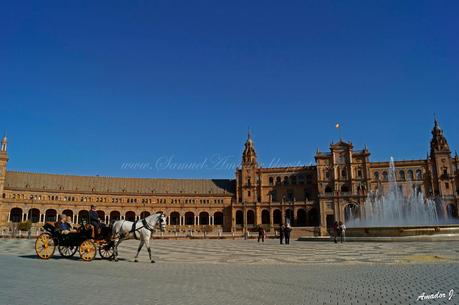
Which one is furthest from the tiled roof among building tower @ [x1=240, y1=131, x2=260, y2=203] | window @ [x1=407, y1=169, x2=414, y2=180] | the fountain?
window @ [x1=407, y1=169, x2=414, y2=180]

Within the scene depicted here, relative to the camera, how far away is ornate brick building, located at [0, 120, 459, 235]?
276 ft

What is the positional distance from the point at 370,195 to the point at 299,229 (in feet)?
88.3

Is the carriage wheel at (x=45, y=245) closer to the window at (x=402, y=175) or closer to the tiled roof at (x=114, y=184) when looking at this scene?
the tiled roof at (x=114, y=184)

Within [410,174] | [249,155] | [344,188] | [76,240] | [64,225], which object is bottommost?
[76,240]

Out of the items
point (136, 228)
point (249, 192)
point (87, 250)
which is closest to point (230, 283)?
point (136, 228)

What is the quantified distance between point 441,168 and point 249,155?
150ft

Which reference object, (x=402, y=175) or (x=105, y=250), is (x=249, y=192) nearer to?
(x=402, y=175)

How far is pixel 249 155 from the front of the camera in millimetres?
100250

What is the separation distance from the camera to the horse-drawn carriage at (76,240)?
16.5 m

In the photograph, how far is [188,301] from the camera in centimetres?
827

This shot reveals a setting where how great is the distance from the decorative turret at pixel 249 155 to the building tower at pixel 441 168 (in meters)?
42.3

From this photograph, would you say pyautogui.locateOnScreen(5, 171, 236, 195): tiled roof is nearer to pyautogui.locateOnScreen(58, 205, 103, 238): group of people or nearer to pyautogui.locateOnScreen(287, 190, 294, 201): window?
pyautogui.locateOnScreen(287, 190, 294, 201): window

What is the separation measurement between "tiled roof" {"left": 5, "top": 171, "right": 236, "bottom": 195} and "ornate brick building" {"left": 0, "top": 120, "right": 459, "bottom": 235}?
0.22 meters

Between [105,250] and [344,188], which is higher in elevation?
[344,188]
